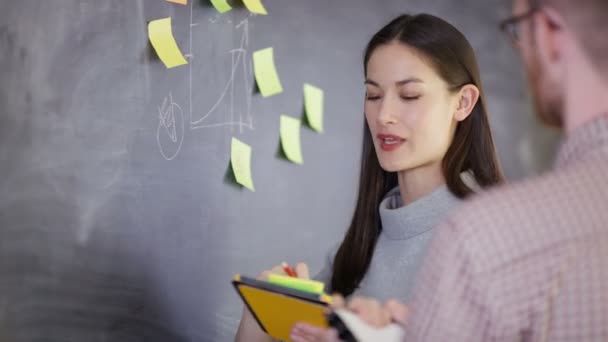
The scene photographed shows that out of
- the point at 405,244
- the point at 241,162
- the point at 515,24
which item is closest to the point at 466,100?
the point at 405,244

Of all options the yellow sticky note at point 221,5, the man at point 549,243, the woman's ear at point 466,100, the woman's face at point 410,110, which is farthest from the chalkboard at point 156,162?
the man at point 549,243

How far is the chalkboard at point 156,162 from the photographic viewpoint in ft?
4.14

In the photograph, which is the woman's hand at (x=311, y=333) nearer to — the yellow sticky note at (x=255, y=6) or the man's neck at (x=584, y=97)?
the man's neck at (x=584, y=97)

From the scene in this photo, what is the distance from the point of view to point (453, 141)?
1553 mm

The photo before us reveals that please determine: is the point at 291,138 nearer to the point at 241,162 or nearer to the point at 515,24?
the point at 241,162

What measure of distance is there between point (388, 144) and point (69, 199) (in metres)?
0.61

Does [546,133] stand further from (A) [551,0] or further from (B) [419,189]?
(A) [551,0]

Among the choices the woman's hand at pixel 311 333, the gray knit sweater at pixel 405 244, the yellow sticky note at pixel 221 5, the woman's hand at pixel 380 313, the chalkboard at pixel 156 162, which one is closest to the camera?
the woman's hand at pixel 380 313

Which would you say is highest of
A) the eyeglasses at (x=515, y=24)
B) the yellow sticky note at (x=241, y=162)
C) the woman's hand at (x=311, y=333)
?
the eyeglasses at (x=515, y=24)

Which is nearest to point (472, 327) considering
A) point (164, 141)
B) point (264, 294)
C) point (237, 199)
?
point (264, 294)

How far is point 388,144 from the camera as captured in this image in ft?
5.06

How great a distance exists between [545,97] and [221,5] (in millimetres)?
1063

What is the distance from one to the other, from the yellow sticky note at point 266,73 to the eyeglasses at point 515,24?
1.05 metres

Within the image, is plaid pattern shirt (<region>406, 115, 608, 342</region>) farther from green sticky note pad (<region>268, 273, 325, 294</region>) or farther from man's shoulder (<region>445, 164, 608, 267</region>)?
green sticky note pad (<region>268, 273, 325, 294</region>)
